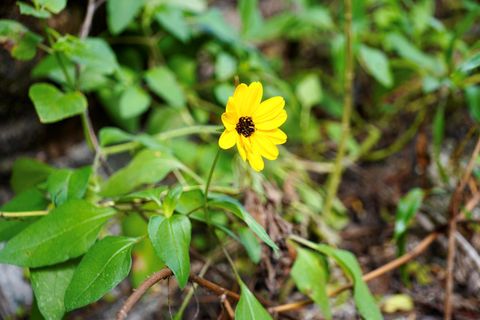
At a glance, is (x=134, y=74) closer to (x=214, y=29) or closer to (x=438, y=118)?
(x=214, y=29)

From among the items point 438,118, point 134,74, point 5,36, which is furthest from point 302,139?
point 5,36

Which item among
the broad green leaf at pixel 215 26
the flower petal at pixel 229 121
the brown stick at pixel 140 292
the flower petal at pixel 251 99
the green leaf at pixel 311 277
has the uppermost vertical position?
the flower petal at pixel 251 99

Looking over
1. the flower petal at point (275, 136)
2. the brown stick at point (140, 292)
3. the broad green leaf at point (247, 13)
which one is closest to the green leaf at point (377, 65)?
the broad green leaf at point (247, 13)

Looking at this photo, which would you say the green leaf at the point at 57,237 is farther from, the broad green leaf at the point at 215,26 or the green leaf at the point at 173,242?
the broad green leaf at the point at 215,26

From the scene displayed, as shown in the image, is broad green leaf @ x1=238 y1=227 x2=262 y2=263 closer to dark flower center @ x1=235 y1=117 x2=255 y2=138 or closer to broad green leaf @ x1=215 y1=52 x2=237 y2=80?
dark flower center @ x1=235 y1=117 x2=255 y2=138

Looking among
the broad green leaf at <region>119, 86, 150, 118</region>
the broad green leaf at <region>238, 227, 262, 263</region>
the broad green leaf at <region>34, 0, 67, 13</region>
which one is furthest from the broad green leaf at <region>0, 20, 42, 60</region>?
the broad green leaf at <region>238, 227, 262, 263</region>

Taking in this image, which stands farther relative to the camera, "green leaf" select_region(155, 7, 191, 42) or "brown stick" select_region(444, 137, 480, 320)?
"green leaf" select_region(155, 7, 191, 42)
